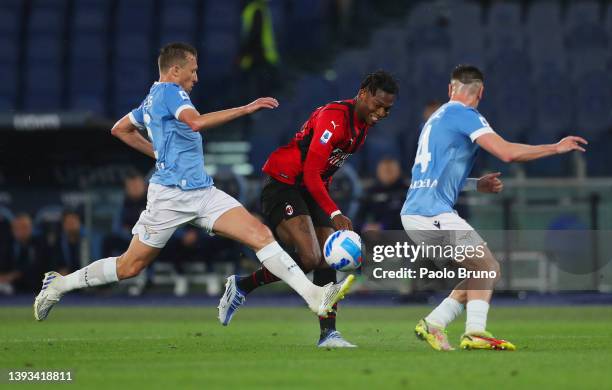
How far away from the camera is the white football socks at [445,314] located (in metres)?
7.84

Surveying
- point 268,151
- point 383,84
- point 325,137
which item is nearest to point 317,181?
point 325,137

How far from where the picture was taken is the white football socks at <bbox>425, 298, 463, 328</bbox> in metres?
7.84

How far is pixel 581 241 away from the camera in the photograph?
1532 cm

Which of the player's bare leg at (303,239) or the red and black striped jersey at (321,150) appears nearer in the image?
the red and black striped jersey at (321,150)

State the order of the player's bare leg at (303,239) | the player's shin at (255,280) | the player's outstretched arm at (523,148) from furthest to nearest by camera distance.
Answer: the player's shin at (255,280)
the player's bare leg at (303,239)
the player's outstretched arm at (523,148)

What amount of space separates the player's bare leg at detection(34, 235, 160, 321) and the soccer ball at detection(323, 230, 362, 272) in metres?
1.29

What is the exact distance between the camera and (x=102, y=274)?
838 cm

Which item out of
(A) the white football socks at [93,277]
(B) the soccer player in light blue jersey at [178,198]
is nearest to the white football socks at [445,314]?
(B) the soccer player in light blue jersey at [178,198]

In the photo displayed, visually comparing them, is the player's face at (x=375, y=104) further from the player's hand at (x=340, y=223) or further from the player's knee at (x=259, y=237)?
the player's knee at (x=259, y=237)

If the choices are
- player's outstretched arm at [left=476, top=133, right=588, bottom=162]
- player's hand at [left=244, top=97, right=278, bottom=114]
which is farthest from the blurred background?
player's hand at [left=244, top=97, right=278, bottom=114]

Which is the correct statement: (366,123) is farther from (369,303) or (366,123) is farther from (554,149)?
(369,303)

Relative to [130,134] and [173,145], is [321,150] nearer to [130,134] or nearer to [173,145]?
[173,145]

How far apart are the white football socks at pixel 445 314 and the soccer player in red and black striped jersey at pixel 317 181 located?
26.3 inches

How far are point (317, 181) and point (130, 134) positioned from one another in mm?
1648
